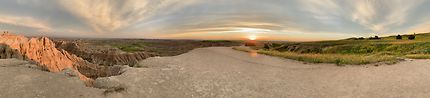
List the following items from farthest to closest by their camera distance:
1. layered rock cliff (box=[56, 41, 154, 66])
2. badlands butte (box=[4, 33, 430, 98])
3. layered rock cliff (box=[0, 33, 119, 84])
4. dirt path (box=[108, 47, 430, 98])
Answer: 1. layered rock cliff (box=[56, 41, 154, 66])
2. layered rock cliff (box=[0, 33, 119, 84])
3. dirt path (box=[108, 47, 430, 98])
4. badlands butte (box=[4, 33, 430, 98])

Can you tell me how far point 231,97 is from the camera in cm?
1919

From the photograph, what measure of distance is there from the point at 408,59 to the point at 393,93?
1774 cm

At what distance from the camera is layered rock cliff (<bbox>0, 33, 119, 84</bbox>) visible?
21.7 m

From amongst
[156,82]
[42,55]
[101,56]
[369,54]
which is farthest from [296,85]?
[369,54]

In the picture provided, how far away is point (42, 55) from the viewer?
24047 millimetres

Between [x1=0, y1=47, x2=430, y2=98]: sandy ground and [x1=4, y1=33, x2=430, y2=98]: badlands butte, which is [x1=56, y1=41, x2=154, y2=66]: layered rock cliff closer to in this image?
[x1=4, y1=33, x2=430, y2=98]: badlands butte

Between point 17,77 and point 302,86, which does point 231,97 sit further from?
point 17,77

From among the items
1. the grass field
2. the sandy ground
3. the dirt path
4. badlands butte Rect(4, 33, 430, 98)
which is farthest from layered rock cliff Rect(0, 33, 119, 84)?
the grass field

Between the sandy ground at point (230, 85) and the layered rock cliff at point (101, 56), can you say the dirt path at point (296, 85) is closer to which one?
the sandy ground at point (230, 85)

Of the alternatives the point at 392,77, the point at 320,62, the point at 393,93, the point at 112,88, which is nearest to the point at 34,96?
the point at 112,88

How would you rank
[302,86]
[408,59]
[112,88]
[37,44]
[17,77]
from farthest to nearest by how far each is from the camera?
[408,59] < [37,44] < [302,86] < [112,88] < [17,77]

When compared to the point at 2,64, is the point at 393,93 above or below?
below

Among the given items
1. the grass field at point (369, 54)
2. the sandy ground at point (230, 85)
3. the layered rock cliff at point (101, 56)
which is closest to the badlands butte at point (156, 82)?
the sandy ground at point (230, 85)

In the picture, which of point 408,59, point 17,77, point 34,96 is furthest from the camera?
point 408,59
